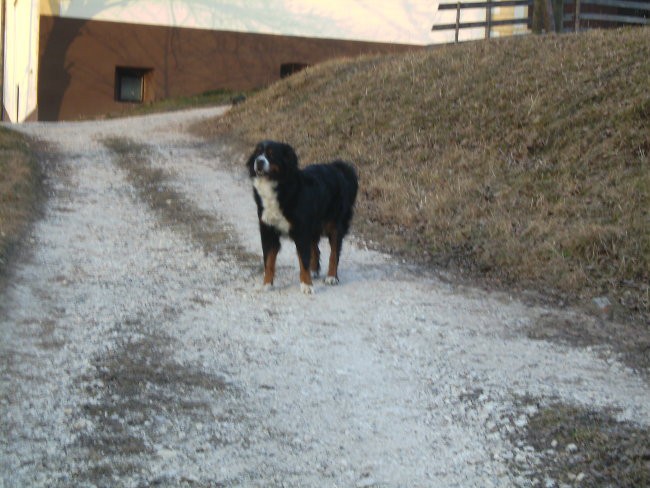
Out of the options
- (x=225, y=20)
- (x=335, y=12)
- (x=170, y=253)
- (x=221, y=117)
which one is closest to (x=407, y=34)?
(x=335, y=12)

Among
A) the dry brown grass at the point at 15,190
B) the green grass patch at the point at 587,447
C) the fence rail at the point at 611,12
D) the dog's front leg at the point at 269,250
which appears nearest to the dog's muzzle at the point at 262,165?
the dog's front leg at the point at 269,250

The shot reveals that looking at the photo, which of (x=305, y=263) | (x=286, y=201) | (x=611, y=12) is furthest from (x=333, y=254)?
(x=611, y=12)

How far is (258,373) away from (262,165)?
243cm

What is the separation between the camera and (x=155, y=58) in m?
27.9

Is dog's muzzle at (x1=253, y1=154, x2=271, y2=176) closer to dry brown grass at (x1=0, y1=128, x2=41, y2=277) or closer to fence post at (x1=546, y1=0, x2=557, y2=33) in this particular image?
dry brown grass at (x1=0, y1=128, x2=41, y2=277)

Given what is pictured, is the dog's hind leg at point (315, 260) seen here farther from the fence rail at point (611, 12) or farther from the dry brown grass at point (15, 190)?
the fence rail at point (611, 12)

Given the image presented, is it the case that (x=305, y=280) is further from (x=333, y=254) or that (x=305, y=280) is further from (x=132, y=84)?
(x=132, y=84)

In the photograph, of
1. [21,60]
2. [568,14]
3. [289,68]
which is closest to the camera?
[568,14]

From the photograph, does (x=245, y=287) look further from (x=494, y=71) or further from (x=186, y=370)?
(x=494, y=71)

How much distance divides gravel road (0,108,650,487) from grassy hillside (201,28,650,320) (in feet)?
3.47

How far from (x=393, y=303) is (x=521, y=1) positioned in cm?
1788

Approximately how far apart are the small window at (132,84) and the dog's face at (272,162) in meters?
20.4

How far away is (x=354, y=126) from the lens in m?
17.2

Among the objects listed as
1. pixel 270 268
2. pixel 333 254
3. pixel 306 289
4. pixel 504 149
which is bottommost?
pixel 306 289
